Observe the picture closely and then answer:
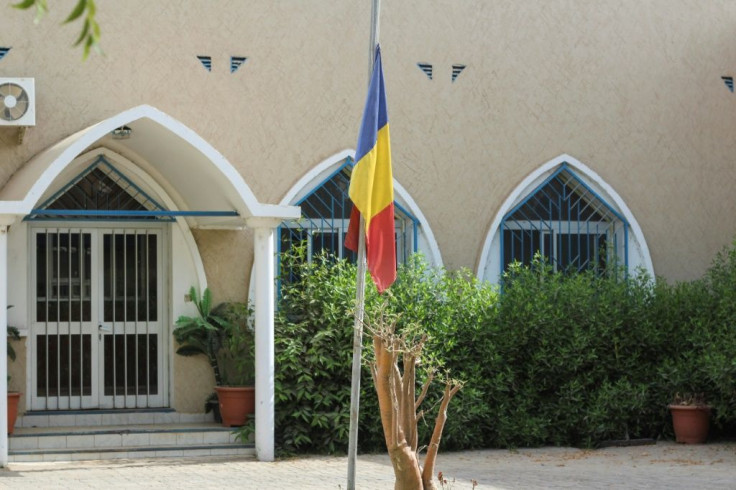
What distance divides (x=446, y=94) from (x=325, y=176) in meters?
1.70

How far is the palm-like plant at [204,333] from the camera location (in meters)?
12.2

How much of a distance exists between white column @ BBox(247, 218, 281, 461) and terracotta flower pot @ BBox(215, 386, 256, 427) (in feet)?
1.49

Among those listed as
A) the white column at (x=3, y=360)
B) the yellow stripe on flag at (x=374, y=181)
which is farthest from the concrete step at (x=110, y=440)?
the yellow stripe on flag at (x=374, y=181)

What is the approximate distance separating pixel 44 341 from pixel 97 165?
188 cm

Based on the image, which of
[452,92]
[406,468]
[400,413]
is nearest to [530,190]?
[452,92]

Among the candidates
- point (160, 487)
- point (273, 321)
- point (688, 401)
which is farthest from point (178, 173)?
point (688, 401)

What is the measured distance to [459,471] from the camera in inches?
416

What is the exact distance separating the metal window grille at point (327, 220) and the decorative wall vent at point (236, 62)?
1528mm

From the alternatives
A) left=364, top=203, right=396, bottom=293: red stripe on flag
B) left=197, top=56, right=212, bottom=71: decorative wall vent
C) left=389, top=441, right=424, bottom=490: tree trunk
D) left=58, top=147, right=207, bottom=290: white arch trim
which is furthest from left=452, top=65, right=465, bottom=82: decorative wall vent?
left=389, top=441, right=424, bottom=490: tree trunk

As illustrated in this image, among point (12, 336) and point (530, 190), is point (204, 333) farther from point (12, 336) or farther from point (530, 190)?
point (530, 190)

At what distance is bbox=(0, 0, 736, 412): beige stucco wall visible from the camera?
12266 millimetres

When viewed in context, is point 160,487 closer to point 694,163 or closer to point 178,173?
point 178,173

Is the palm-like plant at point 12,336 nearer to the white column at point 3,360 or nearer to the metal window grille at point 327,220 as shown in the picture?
the white column at point 3,360

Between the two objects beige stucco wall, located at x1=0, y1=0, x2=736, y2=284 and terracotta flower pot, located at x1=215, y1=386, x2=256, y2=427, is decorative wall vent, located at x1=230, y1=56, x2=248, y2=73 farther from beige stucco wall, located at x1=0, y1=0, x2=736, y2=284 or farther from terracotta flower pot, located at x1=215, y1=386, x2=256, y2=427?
terracotta flower pot, located at x1=215, y1=386, x2=256, y2=427
